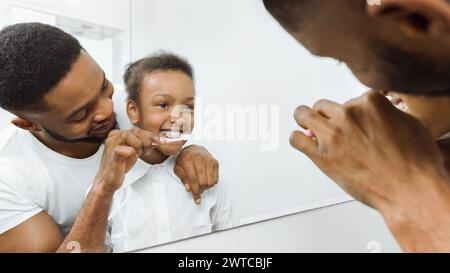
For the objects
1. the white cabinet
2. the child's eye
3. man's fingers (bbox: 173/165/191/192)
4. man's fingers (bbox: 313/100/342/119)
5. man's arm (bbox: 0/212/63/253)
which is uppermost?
the white cabinet

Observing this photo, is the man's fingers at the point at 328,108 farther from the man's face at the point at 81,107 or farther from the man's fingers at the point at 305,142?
the man's face at the point at 81,107

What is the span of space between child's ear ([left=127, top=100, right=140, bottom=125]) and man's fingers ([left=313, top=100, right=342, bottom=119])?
49 centimetres

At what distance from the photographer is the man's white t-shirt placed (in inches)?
27.8

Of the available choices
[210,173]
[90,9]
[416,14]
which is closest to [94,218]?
[210,173]

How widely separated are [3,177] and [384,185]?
2.34 feet

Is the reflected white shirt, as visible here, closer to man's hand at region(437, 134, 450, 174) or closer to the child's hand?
the child's hand

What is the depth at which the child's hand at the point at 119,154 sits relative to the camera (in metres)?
0.80

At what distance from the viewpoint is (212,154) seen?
996mm

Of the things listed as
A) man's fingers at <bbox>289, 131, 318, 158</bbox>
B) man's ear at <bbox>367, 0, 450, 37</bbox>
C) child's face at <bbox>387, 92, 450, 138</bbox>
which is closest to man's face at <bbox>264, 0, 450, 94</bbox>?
man's ear at <bbox>367, 0, 450, 37</bbox>

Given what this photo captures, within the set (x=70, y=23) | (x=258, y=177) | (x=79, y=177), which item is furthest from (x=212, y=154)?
(x=70, y=23)

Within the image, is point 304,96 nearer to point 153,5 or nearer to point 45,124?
point 153,5

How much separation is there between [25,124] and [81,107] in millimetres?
113

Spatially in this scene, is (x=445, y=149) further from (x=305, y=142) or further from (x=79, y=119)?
(x=79, y=119)

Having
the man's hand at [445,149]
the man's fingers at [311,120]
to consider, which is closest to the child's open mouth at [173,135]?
the man's fingers at [311,120]
